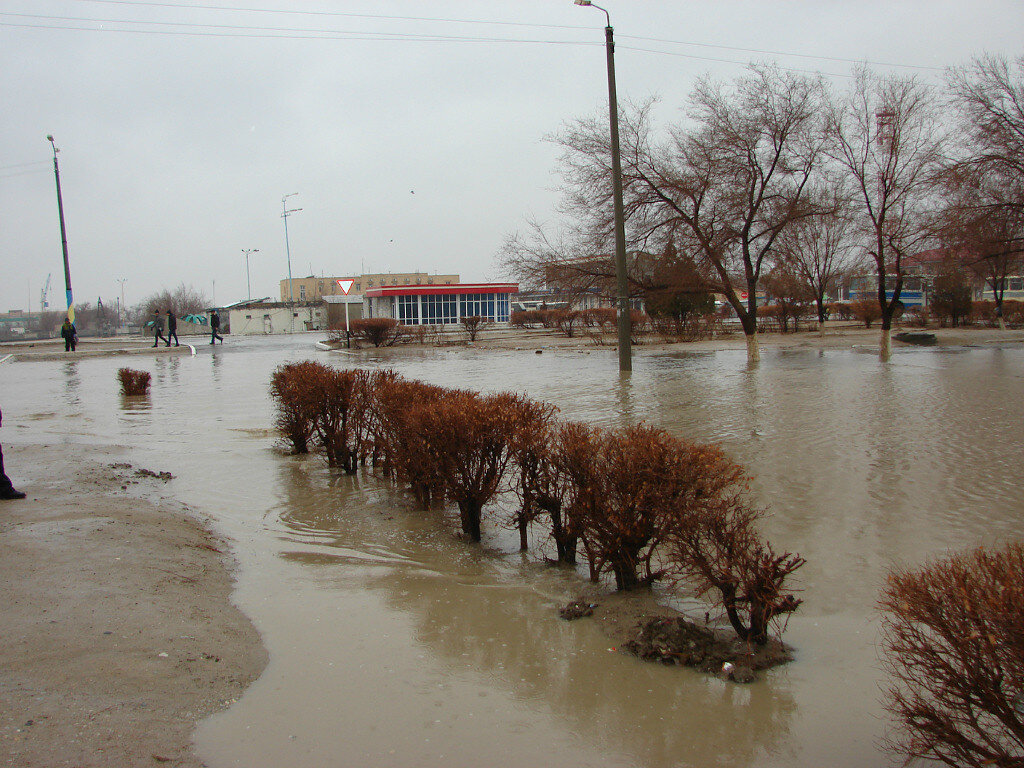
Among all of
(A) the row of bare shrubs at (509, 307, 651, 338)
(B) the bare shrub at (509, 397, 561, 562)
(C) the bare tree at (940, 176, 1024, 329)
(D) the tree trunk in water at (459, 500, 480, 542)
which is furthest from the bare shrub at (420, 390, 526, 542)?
(A) the row of bare shrubs at (509, 307, 651, 338)

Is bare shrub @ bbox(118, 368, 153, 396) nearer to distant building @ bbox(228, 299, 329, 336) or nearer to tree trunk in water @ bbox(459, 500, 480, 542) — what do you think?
tree trunk in water @ bbox(459, 500, 480, 542)

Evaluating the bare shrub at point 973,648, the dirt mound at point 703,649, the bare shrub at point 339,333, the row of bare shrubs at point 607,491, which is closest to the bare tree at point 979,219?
the row of bare shrubs at point 607,491

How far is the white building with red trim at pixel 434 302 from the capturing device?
183ft

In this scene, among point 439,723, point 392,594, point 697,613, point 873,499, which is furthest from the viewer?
point 873,499

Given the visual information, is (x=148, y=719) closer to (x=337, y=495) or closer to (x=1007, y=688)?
(x=1007, y=688)

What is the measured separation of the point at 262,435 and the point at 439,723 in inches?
301

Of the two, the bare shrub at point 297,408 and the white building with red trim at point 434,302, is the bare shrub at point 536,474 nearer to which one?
the bare shrub at point 297,408

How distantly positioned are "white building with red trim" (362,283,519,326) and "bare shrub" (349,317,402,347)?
18.4 meters

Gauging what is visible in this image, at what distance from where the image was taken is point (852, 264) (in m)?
38.2

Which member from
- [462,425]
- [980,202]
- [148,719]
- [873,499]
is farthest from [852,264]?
[148,719]

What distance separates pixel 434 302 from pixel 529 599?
5418 cm

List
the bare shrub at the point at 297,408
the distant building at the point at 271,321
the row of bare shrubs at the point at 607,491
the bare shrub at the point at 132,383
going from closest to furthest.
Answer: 1. the row of bare shrubs at the point at 607,491
2. the bare shrub at the point at 297,408
3. the bare shrub at the point at 132,383
4. the distant building at the point at 271,321

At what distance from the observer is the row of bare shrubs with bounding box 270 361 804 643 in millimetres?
3514

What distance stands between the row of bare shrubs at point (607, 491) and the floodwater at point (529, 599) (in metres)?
0.31
